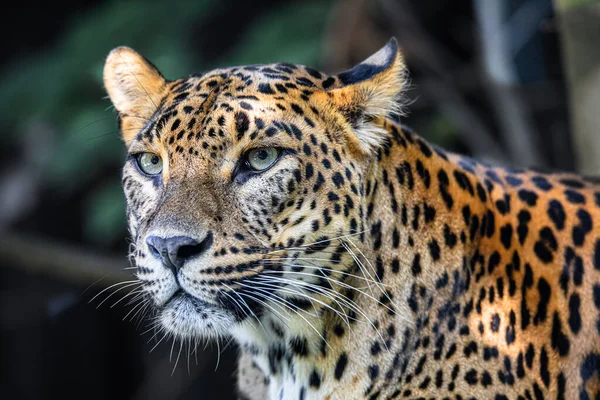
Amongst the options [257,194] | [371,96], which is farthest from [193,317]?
[371,96]

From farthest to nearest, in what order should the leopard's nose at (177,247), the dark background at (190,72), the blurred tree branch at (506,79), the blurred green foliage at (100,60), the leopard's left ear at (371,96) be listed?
the blurred green foliage at (100,60) < the dark background at (190,72) < the blurred tree branch at (506,79) < the leopard's left ear at (371,96) < the leopard's nose at (177,247)

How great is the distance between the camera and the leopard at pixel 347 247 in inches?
171

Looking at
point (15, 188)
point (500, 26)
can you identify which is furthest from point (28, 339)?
point (500, 26)

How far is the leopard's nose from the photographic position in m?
4.12

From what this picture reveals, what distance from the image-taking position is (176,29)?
11008 millimetres

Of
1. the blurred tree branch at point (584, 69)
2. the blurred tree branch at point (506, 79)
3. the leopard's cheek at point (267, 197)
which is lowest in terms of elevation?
the leopard's cheek at point (267, 197)

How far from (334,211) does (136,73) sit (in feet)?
5.21

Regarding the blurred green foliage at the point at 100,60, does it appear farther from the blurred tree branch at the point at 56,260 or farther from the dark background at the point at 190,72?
the blurred tree branch at the point at 56,260

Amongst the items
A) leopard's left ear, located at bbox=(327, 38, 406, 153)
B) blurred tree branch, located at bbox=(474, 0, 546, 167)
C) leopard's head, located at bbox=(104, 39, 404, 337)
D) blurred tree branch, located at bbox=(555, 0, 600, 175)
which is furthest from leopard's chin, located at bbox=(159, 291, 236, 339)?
blurred tree branch, located at bbox=(474, 0, 546, 167)

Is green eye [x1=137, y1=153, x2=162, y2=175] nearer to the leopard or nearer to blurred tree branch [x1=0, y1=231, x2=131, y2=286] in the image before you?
the leopard

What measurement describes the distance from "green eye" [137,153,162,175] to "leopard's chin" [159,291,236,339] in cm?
76

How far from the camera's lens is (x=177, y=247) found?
163 inches

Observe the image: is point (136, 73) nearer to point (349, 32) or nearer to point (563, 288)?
point (563, 288)

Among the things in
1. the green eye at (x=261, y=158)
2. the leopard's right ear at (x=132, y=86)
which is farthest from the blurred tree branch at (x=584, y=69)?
the leopard's right ear at (x=132, y=86)
